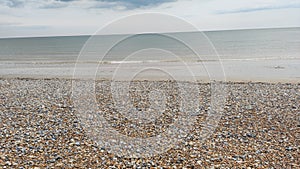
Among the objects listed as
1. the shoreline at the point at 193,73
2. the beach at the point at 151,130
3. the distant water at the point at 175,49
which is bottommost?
the distant water at the point at 175,49

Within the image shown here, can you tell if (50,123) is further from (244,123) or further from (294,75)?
(294,75)

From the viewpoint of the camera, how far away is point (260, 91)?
11586 mm

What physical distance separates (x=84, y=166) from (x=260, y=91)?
8.90 metres

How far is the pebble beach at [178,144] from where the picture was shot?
513 cm

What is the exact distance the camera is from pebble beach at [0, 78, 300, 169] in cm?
513

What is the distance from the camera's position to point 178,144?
19.6 feet

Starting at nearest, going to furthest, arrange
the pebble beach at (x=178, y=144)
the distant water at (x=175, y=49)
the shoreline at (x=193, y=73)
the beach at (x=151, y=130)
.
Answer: the pebble beach at (x=178, y=144) < the beach at (x=151, y=130) < the shoreline at (x=193, y=73) < the distant water at (x=175, y=49)

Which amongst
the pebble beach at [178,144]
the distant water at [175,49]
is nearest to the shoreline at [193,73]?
the distant water at [175,49]

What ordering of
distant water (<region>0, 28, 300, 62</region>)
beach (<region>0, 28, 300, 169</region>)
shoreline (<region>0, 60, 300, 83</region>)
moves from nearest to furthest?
beach (<region>0, 28, 300, 169</region>)
shoreline (<region>0, 60, 300, 83</region>)
distant water (<region>0, 28, 300, 62</region>)

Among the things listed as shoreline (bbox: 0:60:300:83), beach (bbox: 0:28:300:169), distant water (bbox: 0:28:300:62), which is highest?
beach (bbox: 0:28:300:169)

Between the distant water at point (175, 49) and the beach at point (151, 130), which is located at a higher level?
the beach at point (151, 130)

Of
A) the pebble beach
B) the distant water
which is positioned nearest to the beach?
the pebble beach

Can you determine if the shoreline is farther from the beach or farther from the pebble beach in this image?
the pebble beach

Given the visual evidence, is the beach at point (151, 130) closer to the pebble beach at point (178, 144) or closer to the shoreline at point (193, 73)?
the pebble beach at point (178, 144)
